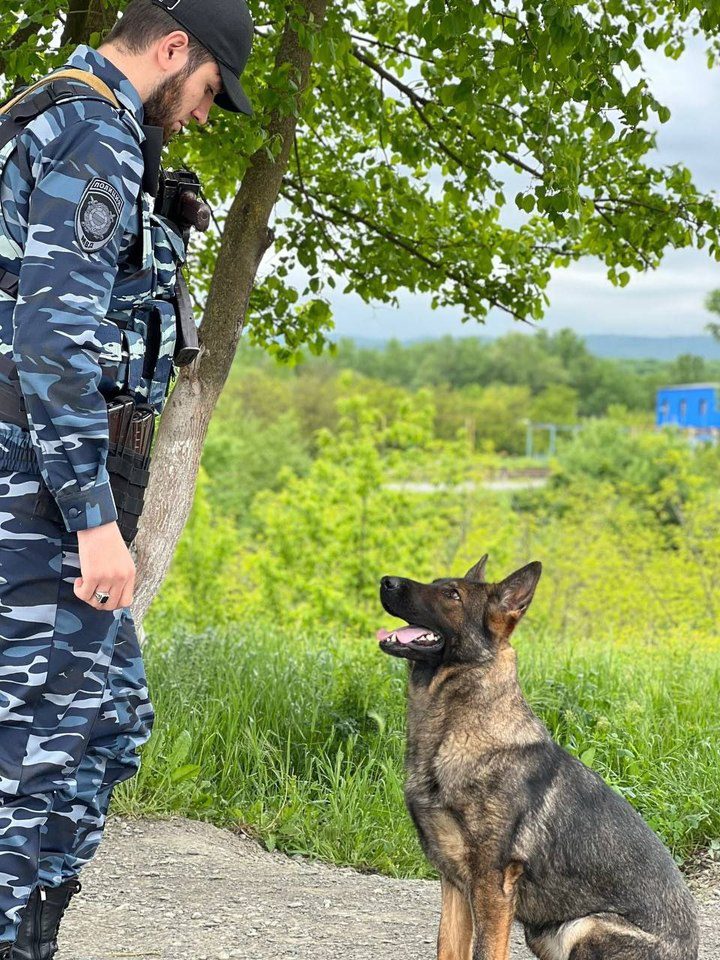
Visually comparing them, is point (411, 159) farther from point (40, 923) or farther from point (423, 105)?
point (40, 923)

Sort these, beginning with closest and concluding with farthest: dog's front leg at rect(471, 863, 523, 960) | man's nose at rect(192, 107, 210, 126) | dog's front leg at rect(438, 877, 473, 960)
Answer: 1. man's nose at rect(192, 107, 210, 126)
2. dog's front leg at rect(471, 863, 523, 960)
3. dog's front leg at rect(438, 877, 473, 960)

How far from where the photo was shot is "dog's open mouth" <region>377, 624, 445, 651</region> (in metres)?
3.56

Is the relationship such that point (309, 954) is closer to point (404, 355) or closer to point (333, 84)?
point (333, 84)

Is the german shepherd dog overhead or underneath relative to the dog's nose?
underneath

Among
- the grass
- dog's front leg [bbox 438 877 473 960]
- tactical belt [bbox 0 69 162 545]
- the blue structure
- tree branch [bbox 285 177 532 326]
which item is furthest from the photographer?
the blue structure

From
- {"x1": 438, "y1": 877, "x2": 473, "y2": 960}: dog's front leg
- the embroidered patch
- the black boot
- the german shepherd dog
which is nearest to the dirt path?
{"x1": 438, "y1": 877, "x2": 473, "y2": 960}: dog's front leg

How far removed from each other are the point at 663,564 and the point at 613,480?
1995 cm

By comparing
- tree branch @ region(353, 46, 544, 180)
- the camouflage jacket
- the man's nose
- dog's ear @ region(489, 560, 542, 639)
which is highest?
tree branch @ region(353, 46, 544, 180)

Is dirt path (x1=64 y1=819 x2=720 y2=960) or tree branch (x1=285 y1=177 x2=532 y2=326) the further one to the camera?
tree branch (x1=285 y1=177 x2=532 y2=326)

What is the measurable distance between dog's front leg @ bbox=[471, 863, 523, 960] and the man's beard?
2.31 m

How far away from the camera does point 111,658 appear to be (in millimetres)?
2803

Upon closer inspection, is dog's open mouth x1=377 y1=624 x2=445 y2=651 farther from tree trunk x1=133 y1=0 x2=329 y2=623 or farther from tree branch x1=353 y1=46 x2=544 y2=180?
tree branch x1=353 y1=46 x2=544 y2=180

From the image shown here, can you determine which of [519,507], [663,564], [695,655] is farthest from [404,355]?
[695,655]

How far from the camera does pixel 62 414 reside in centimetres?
242
